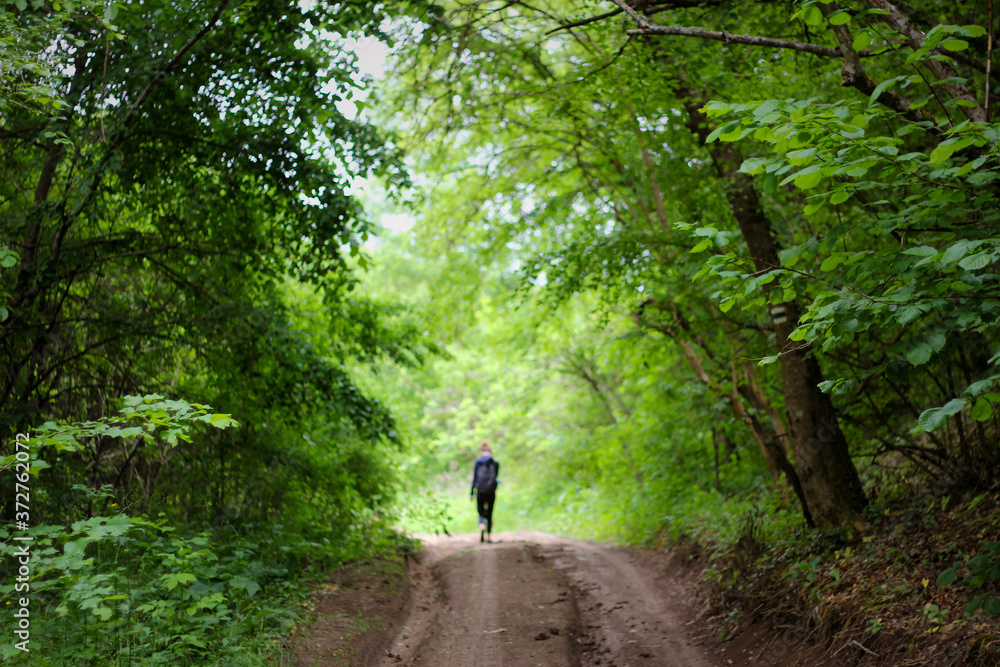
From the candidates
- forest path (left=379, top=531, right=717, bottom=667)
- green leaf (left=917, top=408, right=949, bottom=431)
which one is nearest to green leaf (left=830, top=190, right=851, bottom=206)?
green leaf (left=917, top=408, right=949, bottom=431)

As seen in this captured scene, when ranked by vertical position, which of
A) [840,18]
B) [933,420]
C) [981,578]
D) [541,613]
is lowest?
[541,613]

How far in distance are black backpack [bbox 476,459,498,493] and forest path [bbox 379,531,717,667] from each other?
→ 208cm

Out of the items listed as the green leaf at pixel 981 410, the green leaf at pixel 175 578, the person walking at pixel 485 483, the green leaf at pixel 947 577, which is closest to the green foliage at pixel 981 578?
the green leaf at pixel 947 577

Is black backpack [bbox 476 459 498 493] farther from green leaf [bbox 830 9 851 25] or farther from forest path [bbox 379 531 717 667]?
green leaf [bbox 830 9 851 25]

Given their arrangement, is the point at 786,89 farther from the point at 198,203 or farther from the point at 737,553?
the point at 198,203

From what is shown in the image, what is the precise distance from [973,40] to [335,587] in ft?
26.9

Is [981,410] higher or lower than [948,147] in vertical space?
lower

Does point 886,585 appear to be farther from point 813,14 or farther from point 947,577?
point 813,14

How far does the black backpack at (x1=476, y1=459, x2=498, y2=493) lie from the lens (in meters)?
13.0

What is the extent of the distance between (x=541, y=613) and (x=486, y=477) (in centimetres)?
569

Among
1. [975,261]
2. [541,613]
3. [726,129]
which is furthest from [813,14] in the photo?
[541,613]

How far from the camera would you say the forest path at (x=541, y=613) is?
6.20 m

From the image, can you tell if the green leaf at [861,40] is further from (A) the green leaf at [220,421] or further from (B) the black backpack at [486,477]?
(B) the black backpack at [486,477]

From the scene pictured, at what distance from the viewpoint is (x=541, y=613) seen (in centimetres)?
748
